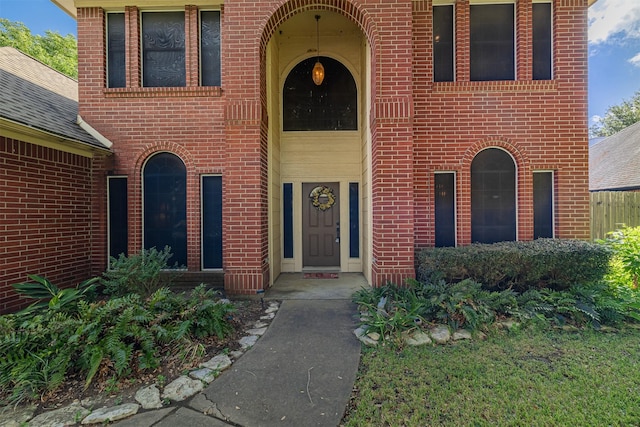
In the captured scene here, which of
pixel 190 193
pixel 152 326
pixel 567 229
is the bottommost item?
pixel 152 326

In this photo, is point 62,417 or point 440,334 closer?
point 62,417

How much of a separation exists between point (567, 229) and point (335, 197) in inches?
183

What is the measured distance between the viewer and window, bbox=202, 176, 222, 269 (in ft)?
19.5

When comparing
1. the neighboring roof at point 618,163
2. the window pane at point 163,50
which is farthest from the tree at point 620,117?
the window pane at point 163,50

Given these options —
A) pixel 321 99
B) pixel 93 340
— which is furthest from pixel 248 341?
pixel 321 99

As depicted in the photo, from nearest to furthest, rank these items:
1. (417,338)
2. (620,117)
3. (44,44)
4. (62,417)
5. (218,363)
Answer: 1. (62,417)
2. (218,363)
3. (417,338)
4. (44,44)
5. (620,117)

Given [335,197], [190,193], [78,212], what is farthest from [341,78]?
[78,212]

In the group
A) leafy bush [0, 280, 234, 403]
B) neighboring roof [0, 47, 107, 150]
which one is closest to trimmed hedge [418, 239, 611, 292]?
leafy bush [0, 280, 234, 403]

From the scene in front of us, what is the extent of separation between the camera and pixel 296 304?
4789 mm

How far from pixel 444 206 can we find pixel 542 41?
146 inches

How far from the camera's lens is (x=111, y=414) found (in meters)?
2.37

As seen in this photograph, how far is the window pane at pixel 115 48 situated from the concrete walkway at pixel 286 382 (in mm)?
5708

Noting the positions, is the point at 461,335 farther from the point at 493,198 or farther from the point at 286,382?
the point at 493,198

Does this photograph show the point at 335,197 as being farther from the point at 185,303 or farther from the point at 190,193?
the point at 185,303
